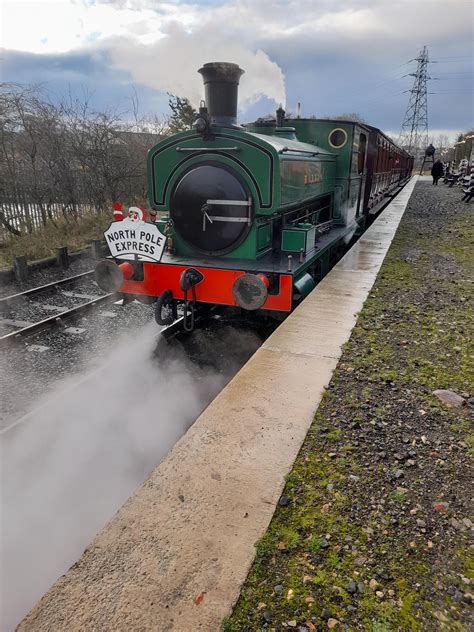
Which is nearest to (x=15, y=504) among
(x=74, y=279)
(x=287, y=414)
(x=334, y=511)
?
(x=287, y=414)

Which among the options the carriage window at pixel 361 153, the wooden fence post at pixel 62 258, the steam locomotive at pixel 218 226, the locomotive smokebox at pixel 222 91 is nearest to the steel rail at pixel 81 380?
the steam locomotive at pixel 218 226

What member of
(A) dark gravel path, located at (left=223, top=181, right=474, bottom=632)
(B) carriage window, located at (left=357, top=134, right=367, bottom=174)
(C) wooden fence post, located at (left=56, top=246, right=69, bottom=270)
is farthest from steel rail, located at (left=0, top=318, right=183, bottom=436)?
(B) carriage window, located at (left=357, top=134, right=367, bottom=174)

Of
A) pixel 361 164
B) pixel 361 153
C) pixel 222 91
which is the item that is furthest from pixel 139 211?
pixel 361 164

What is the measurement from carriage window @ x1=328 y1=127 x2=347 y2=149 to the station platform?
4.65 m

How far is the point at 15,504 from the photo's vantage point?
2.97 metres

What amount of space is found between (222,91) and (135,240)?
6.03 feet

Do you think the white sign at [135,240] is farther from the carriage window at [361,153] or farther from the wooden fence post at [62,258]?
the carriage window at [361,153]

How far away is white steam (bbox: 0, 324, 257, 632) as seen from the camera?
264 centimetres

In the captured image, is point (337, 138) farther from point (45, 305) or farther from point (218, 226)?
point (45, 305)

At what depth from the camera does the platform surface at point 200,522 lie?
1702mm

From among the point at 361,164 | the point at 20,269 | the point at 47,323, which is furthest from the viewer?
the point at 361,164

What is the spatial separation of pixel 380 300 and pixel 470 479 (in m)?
3.22

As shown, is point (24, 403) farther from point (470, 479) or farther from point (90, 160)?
point (90, 160)

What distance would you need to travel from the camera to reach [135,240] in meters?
4.61
